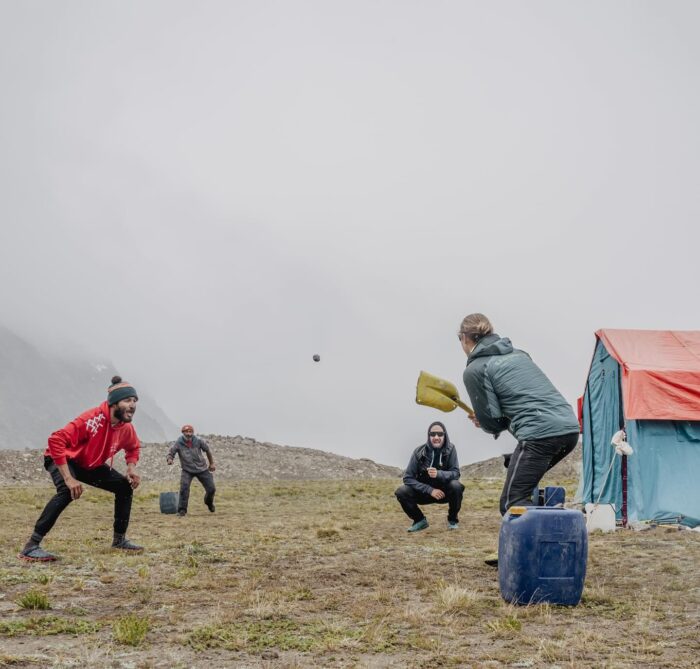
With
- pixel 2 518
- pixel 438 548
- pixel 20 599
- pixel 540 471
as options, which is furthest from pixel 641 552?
pixel 2 518

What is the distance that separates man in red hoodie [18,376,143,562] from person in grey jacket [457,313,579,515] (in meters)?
3.66

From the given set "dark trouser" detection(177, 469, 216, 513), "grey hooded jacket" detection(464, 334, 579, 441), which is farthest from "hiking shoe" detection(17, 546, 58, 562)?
Answer: "dark trouser" detection(177, 469, 216, 513)

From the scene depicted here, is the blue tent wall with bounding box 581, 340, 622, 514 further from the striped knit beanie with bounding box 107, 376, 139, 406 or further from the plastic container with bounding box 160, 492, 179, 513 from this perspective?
the striped knit beanie with bounding box 107, 376, 139, 406

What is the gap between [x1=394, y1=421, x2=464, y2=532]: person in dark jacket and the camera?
11.5m

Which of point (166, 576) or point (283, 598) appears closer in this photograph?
point (283, 598)

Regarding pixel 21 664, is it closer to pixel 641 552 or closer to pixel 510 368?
pixel 510 368

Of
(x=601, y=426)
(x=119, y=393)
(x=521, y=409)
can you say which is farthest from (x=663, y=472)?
(x=119, y=393)

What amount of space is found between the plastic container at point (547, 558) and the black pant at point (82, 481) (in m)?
4.56

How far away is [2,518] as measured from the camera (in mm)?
15078

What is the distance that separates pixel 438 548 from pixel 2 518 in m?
9.81

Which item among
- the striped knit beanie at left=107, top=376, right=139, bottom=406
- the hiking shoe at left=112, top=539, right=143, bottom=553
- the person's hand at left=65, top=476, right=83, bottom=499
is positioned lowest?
the hiking shoe at left=112, top=539, right=143, bottom=553

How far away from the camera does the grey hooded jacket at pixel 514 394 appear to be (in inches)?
261

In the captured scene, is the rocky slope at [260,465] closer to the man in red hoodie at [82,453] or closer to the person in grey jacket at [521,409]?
the man in red hoodie at [82,453]

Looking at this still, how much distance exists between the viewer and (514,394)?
6672 millimetres
